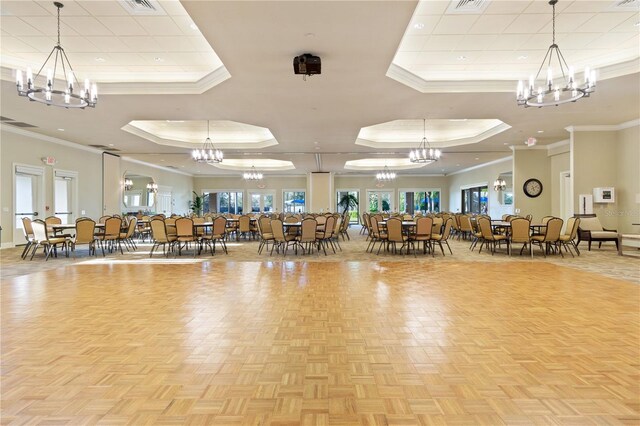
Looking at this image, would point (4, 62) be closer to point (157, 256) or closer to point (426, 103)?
point (157, 256)

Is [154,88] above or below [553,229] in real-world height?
above

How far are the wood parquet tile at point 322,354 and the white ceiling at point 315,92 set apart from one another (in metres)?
3.32

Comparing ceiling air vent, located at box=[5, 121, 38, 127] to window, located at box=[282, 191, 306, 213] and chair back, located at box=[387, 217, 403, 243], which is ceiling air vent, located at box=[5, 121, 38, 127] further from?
window, located at box=[282, 191, 306, 213]

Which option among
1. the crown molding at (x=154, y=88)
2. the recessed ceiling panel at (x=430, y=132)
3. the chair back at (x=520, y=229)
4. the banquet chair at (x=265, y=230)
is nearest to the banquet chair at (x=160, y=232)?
the banquet chair at (x=265, y=230)

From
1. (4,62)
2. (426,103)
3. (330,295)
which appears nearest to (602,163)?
(426,103)

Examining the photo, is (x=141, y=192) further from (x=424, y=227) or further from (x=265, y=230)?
(x=424, y=227)

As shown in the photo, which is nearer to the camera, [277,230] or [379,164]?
[277,230]

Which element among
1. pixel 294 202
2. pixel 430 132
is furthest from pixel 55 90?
pixel 294 202

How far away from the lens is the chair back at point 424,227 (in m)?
8.22

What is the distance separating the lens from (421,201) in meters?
23.1

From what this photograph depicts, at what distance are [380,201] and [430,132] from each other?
1070cm

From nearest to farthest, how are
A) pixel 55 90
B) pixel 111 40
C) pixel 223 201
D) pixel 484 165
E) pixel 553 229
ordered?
pixel 111 40 → pixel 55 90 → pixel 553 229 → pixel 484 165 → pixel 223 201

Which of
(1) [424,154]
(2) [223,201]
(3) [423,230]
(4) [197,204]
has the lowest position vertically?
(3) [423,230]

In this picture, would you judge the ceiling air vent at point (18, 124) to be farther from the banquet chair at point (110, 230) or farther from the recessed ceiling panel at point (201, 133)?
the banquet chair at point (110, 230)
